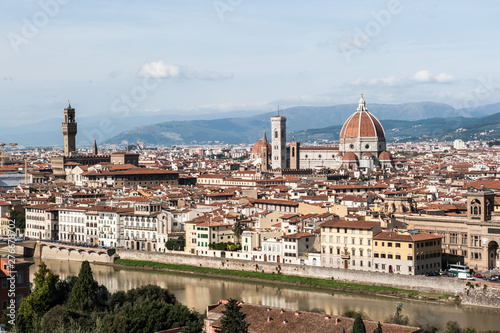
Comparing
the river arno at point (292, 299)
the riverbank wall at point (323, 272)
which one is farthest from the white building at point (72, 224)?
the river arno at point (292, 299)

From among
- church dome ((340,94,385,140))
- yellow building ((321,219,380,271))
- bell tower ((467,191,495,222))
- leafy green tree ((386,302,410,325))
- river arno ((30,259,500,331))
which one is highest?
church dome ((340,94,385,140))

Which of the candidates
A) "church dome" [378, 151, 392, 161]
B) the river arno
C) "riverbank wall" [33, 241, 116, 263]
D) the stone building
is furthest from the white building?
"church dome" [378, 151, 392, 161]

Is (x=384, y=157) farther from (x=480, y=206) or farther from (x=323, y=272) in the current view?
(x=323, y=272)

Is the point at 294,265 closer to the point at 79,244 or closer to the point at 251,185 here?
the point at 79,244

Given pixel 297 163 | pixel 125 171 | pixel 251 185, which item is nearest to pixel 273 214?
pixel 251 185

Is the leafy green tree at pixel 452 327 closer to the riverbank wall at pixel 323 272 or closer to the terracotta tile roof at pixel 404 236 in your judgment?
the riverbank wall at pixel 323 272

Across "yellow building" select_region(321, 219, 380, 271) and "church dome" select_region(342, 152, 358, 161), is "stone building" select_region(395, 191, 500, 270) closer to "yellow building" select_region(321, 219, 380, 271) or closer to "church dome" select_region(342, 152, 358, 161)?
"yellow building" select_region(321, 219, 380, 271)
